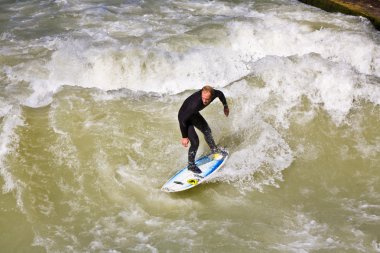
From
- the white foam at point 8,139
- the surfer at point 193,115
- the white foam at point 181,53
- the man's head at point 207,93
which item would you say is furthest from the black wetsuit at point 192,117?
the white foam at point 181,53

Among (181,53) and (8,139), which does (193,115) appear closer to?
(8,139)

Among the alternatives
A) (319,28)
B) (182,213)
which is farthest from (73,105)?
(319,28)

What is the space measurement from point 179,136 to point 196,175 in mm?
1268

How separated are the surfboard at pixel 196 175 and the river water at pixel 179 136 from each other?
0.15 m

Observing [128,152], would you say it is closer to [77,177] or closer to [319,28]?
[77,177]

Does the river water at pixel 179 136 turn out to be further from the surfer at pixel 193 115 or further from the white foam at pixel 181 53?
the surfer at pixel 193 115

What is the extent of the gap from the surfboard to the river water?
15 cm

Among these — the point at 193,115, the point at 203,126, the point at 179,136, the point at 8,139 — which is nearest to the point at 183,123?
the point at 193,115

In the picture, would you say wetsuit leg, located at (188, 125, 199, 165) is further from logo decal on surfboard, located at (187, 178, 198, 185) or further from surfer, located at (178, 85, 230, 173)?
logo decal on surfboard, located at (187, 178, 198, 185)

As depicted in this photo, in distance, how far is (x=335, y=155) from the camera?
7.57m

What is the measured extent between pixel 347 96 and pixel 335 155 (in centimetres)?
163

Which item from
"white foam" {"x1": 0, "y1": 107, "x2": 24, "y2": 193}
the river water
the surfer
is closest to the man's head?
the surfer

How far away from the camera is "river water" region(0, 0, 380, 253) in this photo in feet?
19.5

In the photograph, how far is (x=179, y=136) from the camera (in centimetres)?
801
